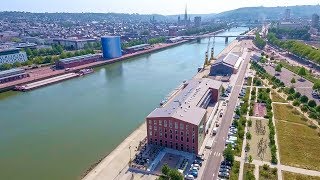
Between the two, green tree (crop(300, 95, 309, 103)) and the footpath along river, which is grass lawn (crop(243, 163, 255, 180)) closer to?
the footpath along river

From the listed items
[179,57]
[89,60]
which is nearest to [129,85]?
[89,60]

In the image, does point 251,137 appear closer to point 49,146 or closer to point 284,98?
point 284,98

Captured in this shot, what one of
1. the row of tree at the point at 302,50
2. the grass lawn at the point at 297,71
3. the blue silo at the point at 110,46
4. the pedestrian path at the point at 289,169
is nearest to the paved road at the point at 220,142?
the pedestrian path at the point at 289,169

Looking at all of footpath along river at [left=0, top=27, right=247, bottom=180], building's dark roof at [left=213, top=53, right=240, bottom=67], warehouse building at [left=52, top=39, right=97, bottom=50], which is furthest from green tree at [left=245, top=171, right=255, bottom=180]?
warehouse building at [left=52, top=39, right=97, bottom=50]

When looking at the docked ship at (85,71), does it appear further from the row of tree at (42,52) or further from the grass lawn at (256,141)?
the grass lawn at (256,141)

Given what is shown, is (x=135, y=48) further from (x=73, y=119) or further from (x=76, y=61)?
(x=73, y=119)
